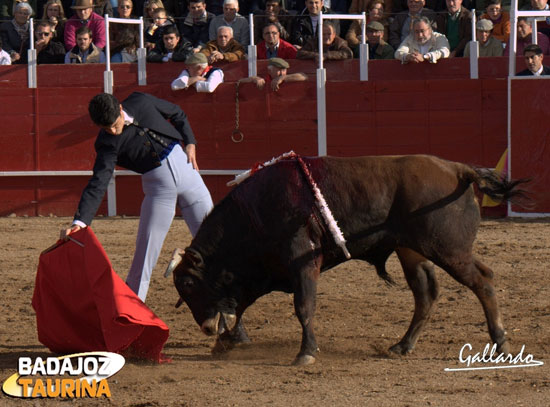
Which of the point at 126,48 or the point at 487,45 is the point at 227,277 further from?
the point at 126,48

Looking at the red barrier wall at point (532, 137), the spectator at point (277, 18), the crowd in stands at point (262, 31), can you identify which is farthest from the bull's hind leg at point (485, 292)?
the spectator at point (277, 18)

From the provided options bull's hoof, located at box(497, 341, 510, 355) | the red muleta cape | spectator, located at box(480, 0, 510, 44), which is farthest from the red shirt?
bull's hoof, located at box(497, 341, 510, 355)

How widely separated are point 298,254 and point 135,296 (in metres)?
0.79

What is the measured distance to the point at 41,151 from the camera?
10609 mm

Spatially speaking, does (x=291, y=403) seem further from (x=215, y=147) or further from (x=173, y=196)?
(x=215, y=147)

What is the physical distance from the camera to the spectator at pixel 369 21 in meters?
10.3

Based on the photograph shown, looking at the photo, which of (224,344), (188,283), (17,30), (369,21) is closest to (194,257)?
(188,283)

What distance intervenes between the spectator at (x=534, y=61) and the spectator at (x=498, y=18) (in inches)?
35.0

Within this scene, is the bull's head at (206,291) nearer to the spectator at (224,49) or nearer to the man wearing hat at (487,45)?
the spectator at (224,49)

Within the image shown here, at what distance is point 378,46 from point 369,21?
0.39 m

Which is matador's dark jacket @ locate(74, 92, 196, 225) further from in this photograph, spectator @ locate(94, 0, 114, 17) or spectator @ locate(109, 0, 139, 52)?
spectator @ locate(94, 0, 114, 17)

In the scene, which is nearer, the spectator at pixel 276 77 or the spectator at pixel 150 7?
the spectator at pixel 276 77

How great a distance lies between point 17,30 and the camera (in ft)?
36.9

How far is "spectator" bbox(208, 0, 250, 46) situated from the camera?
10.4m
